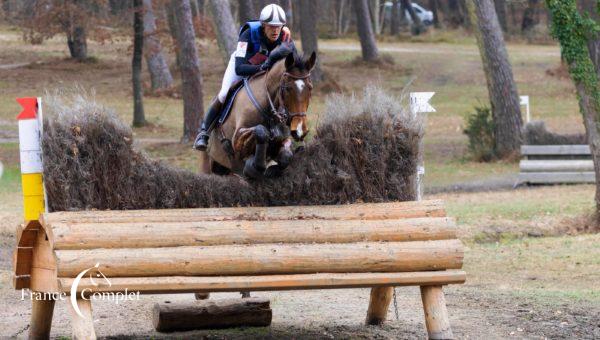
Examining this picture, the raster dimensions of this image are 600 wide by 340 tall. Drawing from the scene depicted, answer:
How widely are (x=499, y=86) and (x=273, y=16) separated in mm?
16085

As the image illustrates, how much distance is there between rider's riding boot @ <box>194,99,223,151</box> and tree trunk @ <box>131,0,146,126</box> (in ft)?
57.5

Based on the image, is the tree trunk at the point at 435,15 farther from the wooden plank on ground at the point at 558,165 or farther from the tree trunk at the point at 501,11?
the wooden plank on ground at the point at 558,165

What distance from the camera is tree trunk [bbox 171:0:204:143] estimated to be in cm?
2509

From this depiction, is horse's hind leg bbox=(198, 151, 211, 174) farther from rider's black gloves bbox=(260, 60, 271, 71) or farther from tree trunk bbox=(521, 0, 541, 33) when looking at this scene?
tree trunk bbox=(521, 0, 541, 33)

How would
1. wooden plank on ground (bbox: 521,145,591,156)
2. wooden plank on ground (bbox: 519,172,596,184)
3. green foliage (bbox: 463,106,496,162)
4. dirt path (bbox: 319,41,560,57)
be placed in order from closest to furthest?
wooden plank on ground (bbox: 519,172,596,184) < wooden plank on ground (bbox: 521,145,591,156) < green foliage (bbox: 463,106,496,162) < dirt path (bbox: 319,41,560,57)

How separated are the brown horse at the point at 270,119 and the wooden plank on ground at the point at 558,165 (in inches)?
464

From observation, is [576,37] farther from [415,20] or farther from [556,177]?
[415,20]

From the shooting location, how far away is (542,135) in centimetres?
2056

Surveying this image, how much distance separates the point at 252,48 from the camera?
9188 mm

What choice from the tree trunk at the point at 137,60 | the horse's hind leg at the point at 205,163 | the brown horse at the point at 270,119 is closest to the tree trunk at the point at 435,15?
the tree trunk at the point at 137,60

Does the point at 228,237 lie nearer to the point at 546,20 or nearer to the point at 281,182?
the point at 281,182

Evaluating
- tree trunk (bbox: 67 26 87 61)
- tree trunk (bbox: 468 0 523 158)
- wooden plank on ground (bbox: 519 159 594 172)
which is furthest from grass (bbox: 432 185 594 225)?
tree trunk (bbox: 67 26 87 61)

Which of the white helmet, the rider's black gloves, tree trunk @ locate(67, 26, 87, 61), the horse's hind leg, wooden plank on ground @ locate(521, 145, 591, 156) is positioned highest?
the white helmet

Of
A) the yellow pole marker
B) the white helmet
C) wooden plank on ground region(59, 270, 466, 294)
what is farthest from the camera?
the white helmet
